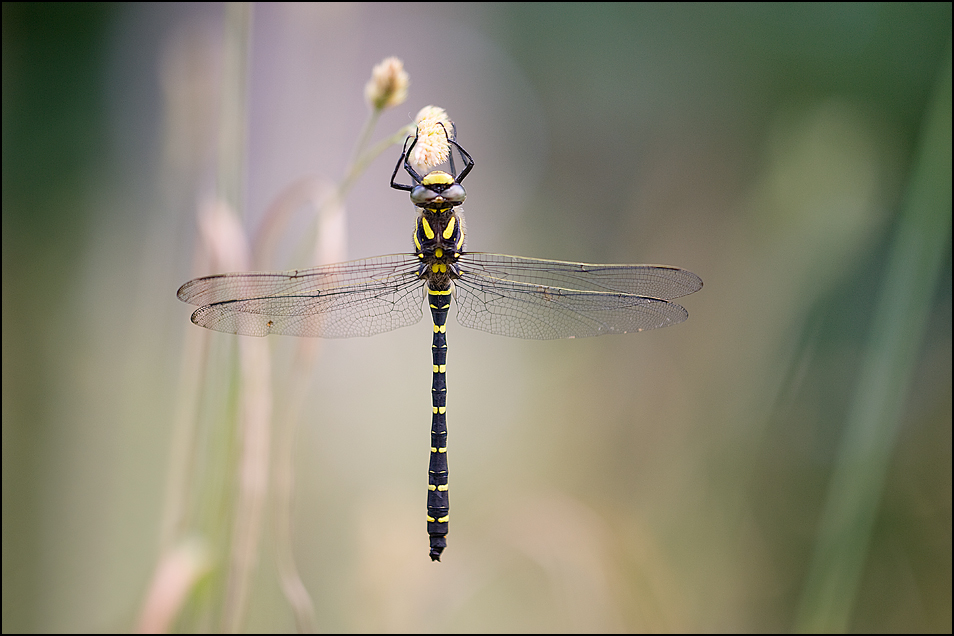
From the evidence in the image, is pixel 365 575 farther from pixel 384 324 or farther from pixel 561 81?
pixel 561 81

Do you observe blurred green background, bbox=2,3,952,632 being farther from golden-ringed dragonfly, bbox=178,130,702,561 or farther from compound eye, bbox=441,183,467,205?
compound eye, bbox=441,183,467,205

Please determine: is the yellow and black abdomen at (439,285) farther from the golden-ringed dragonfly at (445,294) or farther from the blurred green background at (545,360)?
the blurred green background at (545,360)

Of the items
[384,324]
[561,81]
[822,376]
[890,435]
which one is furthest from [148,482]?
[561,81]

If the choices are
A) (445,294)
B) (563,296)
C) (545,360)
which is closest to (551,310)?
(563,296)

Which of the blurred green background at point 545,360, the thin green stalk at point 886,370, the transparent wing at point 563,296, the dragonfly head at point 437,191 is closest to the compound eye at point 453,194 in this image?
the dragonfly head at point 437,191

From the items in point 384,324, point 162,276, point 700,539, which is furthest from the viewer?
point 700,539

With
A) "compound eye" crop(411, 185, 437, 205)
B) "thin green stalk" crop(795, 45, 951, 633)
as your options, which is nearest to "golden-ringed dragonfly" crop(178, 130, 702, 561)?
"compound eye" crop(411, 185, 437, 205)

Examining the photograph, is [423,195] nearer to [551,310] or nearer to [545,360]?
[551,310]
